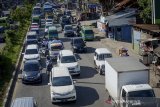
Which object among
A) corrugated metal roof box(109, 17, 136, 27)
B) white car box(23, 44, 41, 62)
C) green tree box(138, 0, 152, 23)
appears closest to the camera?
white car box(23, 44, 41, 62)

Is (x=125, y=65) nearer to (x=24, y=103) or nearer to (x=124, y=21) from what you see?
(x=24, y=103)

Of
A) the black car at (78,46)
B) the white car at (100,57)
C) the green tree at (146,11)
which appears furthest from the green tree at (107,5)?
the white car at (100,57)

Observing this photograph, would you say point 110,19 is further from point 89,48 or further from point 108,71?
point 108,71

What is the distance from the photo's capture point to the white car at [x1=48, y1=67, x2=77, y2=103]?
25.1m

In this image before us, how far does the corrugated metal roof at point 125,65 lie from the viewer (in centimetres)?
2298

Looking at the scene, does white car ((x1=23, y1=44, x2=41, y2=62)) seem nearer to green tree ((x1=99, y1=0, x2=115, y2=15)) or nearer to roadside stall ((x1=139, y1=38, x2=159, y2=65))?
roadside stall ((x1=139, y1=38, x2=159, y2=65))

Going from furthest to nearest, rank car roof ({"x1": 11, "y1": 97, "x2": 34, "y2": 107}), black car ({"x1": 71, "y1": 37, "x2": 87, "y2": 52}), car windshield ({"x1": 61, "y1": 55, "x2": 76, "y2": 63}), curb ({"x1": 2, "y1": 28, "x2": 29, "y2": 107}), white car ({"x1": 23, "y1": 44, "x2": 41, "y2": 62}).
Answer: black car ({"x1": 71, "y1": 37, "x2": 87, "y2": 52}), white car ({"x1": 23, "y1": 44, "x2": 41, "y2": 62}), car windshield ({"x1": 61, "y1": 55, "x2": 76, "y2": 63}), curb ({"x1": 2, "y1": 28, "x2": 29, "y2": 107}), car roof ({"x1": 11, "y1": 97, "x2": 34, "y2": 107})

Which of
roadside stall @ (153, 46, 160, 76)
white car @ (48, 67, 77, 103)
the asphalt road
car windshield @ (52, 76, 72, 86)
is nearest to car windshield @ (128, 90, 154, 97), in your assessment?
the asphalt road

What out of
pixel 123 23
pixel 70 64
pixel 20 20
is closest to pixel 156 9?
pixel 123 23

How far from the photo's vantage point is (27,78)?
102 feet

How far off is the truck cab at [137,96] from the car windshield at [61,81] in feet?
16.5

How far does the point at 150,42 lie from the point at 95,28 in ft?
102

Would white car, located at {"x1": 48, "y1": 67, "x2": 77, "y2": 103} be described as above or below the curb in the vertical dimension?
above

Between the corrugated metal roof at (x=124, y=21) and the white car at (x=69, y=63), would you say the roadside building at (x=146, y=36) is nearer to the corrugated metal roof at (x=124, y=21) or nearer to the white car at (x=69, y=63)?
the white car at (x=69, y=63)
